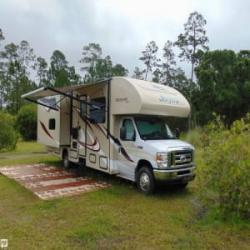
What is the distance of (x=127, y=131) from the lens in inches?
336

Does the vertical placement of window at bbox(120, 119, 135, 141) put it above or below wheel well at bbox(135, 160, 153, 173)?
above

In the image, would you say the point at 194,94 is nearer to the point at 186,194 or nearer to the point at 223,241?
the point at 186,194

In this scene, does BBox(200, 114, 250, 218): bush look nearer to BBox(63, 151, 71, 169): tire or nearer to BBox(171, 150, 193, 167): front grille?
BBox(171, 150, 193, 167): front grille

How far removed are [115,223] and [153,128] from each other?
349 centimetres

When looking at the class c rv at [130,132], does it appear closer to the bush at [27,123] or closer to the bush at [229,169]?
the bush at [229,169]

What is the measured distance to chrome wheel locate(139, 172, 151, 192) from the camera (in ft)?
25.6

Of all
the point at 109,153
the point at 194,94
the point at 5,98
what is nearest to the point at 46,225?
the point at 109,153

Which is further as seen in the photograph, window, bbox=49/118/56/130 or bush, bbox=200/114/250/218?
window, bbox=49/118/56/130

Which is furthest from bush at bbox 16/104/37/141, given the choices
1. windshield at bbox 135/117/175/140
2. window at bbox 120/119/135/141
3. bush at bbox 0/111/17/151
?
windshield at bbox 135/117/175/140

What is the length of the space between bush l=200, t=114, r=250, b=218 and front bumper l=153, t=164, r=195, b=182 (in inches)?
54.4

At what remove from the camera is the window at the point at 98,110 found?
30.0ft

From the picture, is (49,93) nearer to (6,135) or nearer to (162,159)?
(162,159)

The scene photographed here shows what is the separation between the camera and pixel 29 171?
1070 centimetres

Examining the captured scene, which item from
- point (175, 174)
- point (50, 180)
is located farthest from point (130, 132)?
point (50, 180)
